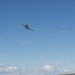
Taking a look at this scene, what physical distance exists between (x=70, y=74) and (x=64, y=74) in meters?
5.35

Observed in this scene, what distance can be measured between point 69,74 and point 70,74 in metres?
0.82

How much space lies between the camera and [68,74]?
119000 mm

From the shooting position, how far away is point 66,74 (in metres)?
121

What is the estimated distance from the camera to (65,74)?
121m

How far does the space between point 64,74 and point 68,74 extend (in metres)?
3.61

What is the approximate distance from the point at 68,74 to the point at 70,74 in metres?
1.74

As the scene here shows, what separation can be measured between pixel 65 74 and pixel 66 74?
84cm

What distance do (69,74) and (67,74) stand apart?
233 centimetres

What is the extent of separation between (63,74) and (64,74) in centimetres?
85

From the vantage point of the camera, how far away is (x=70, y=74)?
Answer: 11781cm

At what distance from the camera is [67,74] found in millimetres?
120312
